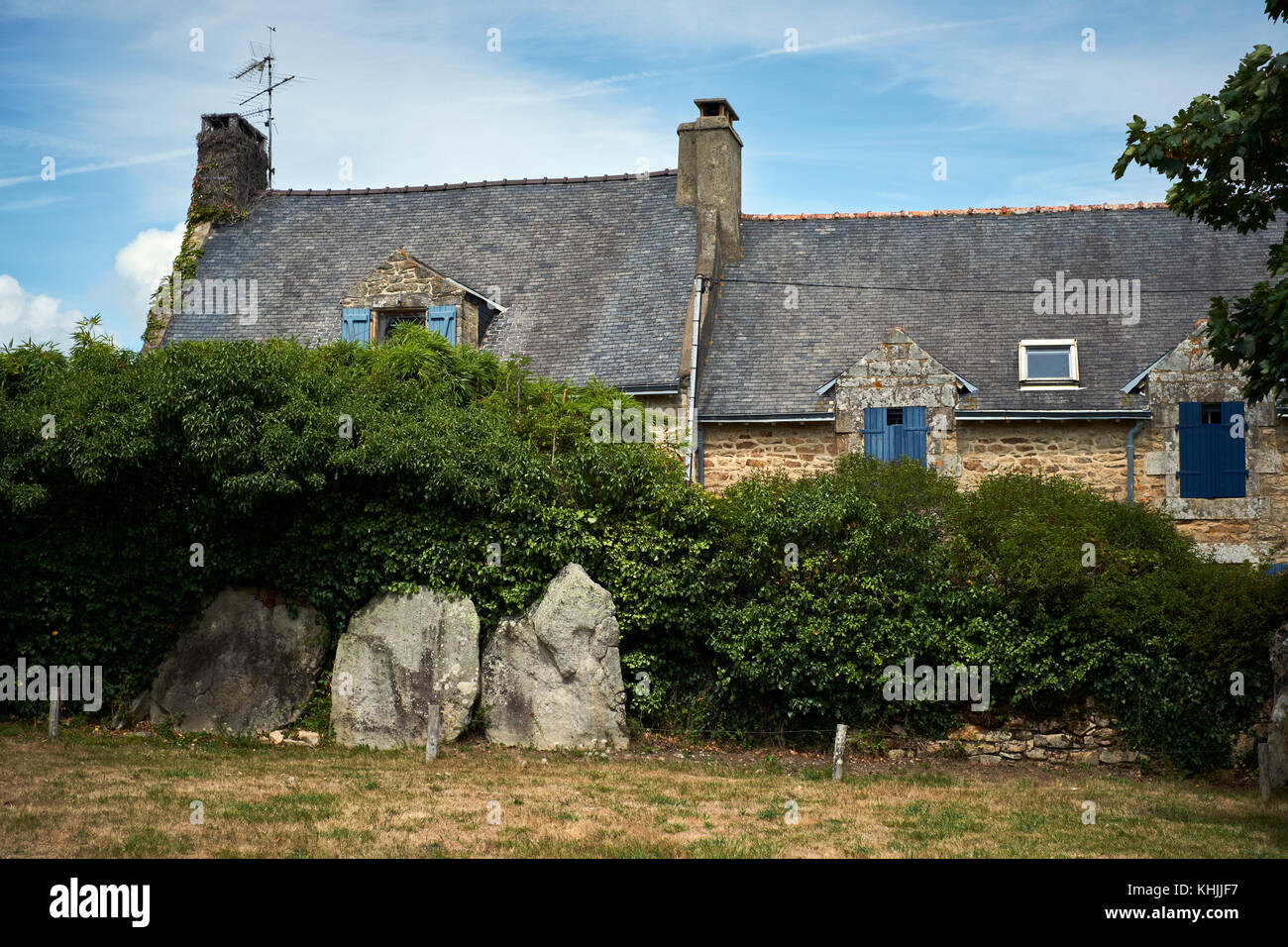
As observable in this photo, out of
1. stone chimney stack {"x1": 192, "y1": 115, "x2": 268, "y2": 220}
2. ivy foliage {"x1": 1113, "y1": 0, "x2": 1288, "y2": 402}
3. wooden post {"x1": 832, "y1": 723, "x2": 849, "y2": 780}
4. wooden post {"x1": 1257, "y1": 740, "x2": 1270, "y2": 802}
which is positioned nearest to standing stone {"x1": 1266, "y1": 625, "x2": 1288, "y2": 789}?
wooden post {"x1": 1257, "y1": 740, "x2": 1270, "y2": 802}

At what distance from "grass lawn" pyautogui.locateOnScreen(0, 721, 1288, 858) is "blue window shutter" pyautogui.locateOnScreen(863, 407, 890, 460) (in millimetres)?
5431

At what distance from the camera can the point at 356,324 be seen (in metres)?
18.5

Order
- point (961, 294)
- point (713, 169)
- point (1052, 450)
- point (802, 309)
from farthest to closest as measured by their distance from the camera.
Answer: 1. point (713, 169)
2. point (802, 309)
3. point (961, 294)
4. point (1052, 450)

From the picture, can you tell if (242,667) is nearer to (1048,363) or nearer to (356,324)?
(356,324)

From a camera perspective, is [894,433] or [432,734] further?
[894,433]

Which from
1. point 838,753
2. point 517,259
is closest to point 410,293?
point 517,259

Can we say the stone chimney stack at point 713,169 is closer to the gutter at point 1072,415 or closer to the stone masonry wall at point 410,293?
the stone masonry wall at point 410,293

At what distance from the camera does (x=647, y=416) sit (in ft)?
55.7

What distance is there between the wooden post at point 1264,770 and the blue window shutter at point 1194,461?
5989 millimetres

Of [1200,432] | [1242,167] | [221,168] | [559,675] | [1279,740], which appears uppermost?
[221,168]

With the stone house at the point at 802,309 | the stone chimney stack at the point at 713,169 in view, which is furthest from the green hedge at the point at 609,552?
the stone chimney stack at the point at 713,169

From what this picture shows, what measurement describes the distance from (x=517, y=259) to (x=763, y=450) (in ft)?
19.8

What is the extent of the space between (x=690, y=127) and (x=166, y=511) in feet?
37.0
